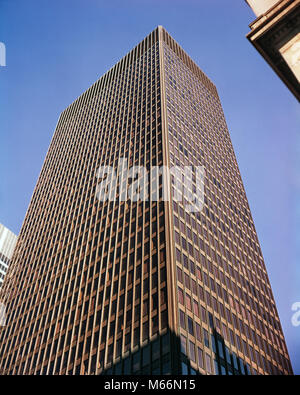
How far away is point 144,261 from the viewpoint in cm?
5684

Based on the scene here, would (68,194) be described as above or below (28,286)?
above

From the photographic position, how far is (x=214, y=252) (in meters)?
67.1

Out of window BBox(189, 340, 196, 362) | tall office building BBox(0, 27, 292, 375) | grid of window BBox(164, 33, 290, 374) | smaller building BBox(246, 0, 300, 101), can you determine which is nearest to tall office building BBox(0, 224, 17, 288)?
tall office building BBox(0, 27, 292, 375)

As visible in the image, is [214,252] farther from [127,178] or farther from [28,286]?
[28,286]

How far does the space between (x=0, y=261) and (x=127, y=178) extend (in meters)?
88.7

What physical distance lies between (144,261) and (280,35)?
40.3 metres

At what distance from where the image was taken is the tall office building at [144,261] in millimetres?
49781

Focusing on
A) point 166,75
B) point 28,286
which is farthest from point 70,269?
point 166,75

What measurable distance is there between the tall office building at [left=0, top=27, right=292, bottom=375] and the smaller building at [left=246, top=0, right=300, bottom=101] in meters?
33.2

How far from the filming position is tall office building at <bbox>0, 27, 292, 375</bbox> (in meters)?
49.8

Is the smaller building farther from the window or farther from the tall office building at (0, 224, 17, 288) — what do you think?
the tall office building at (0, 224, 17, 288)

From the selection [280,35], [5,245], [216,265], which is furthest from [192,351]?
[5,245]

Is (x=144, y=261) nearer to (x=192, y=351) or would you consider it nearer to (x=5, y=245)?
(x=192, y=351)

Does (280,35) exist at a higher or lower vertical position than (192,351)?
higher
